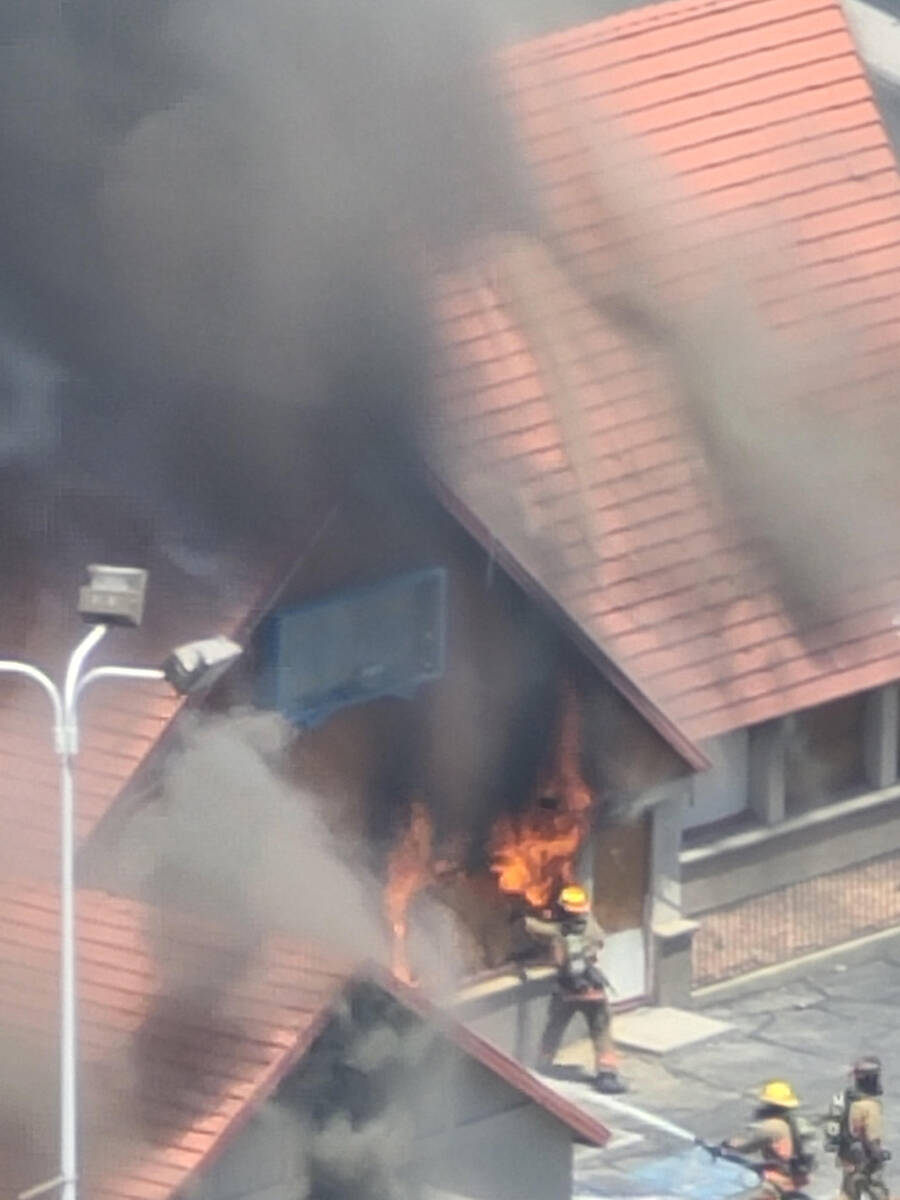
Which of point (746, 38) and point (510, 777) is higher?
point (746, 38)

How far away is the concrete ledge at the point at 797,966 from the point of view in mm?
27344

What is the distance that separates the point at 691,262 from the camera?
93.6ft

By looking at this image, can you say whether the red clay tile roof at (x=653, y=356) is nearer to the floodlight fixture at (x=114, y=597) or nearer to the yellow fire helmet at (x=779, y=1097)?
the yellow fire helmet at (x=779, y=1097)

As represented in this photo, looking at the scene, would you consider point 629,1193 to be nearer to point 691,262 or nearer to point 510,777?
point 510,777

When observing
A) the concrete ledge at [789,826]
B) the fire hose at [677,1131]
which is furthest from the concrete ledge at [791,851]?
the fire hose at [677,1131]

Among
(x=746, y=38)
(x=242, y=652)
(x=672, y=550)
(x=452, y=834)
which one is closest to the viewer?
(x=242, y=652)

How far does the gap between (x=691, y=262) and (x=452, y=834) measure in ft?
15.8

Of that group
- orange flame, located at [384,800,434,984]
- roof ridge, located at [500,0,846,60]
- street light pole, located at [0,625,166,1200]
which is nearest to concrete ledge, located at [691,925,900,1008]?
orange flame, located at [384,800,434,984]

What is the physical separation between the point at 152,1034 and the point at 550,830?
173 inches

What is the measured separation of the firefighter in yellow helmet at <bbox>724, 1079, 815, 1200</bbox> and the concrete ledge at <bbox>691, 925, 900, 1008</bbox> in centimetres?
348

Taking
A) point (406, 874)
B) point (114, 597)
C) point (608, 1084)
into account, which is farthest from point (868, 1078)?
point (114, 597)

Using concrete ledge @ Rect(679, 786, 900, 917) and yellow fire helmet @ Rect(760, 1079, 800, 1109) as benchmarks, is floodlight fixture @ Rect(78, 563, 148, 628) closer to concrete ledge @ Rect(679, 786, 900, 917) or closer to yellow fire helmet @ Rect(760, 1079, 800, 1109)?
yellow fire helmet @ Rect(760, 1079, 800, 1109)

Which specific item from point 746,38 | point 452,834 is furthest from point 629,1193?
point 746,38

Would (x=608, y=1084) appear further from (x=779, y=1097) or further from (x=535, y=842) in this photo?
(x=779, y=1097)
